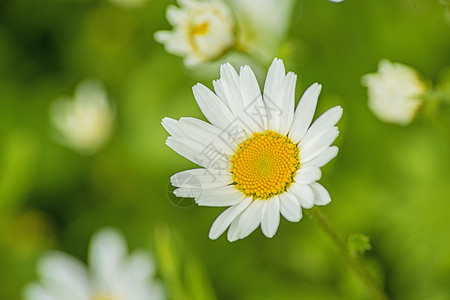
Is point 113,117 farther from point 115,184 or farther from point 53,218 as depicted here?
point 53,218

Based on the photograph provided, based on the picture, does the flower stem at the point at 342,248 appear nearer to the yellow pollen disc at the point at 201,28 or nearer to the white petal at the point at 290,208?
the white petal at the point at 290,208

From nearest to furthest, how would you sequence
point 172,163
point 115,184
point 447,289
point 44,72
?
point 447,289 → point 172,163 → point 115,184 → point 44,72

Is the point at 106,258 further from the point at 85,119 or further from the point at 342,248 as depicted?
the point at 342,248

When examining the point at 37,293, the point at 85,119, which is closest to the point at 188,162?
the point at 85,119

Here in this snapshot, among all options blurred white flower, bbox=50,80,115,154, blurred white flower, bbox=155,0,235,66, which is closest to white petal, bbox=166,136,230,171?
blurred white flower, bbox=155,0,235,66

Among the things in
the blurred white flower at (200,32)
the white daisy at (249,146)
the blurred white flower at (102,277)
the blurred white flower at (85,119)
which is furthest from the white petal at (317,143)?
the blurred white flower at (85,119)

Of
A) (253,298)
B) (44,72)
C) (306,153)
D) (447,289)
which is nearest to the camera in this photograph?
(306,153)

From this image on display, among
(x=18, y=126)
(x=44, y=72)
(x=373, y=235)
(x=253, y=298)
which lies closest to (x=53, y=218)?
(x=18, y=126)
